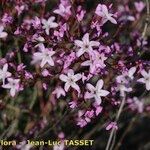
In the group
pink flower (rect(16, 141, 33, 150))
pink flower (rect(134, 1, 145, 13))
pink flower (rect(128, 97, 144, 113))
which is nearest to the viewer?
pink flower (rect(16, 141, 33, 150))

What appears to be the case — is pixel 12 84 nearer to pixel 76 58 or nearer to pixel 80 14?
pixel 76 58

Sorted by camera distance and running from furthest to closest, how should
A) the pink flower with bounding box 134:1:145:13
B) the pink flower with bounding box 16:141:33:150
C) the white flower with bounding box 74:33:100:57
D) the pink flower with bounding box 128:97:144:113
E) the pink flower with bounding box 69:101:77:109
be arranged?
the pink flower with bounding box 134:1:145:13, the pink flower with bounding box 128:97:144:113, the pink flower with bounding box 16:141:33:150, the pink flower with bounding box 69:101:77:109, the white flower with bounding box 74:33:100:57

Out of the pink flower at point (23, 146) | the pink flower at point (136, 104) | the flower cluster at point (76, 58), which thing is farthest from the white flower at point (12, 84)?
the pink flower at point (136, 104)

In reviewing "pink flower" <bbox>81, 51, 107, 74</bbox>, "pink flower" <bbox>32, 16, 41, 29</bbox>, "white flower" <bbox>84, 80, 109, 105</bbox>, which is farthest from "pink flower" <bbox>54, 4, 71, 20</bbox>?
"white flower" <bbox>84, 80, 109, 105</bbox>

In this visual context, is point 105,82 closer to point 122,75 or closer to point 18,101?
point 122,75

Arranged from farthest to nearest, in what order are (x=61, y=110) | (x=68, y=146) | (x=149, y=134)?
(x=149, y=134) < (x=61, y=110) < (x=68, y=146)

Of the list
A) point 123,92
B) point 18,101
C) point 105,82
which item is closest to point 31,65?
point 18,101

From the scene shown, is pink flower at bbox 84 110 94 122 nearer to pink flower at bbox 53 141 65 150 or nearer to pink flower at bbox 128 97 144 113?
pink flower at bbox 53 141 65 150

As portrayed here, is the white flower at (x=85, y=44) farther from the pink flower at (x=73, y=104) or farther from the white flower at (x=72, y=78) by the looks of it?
the pink flower at (x=73, y=104)
